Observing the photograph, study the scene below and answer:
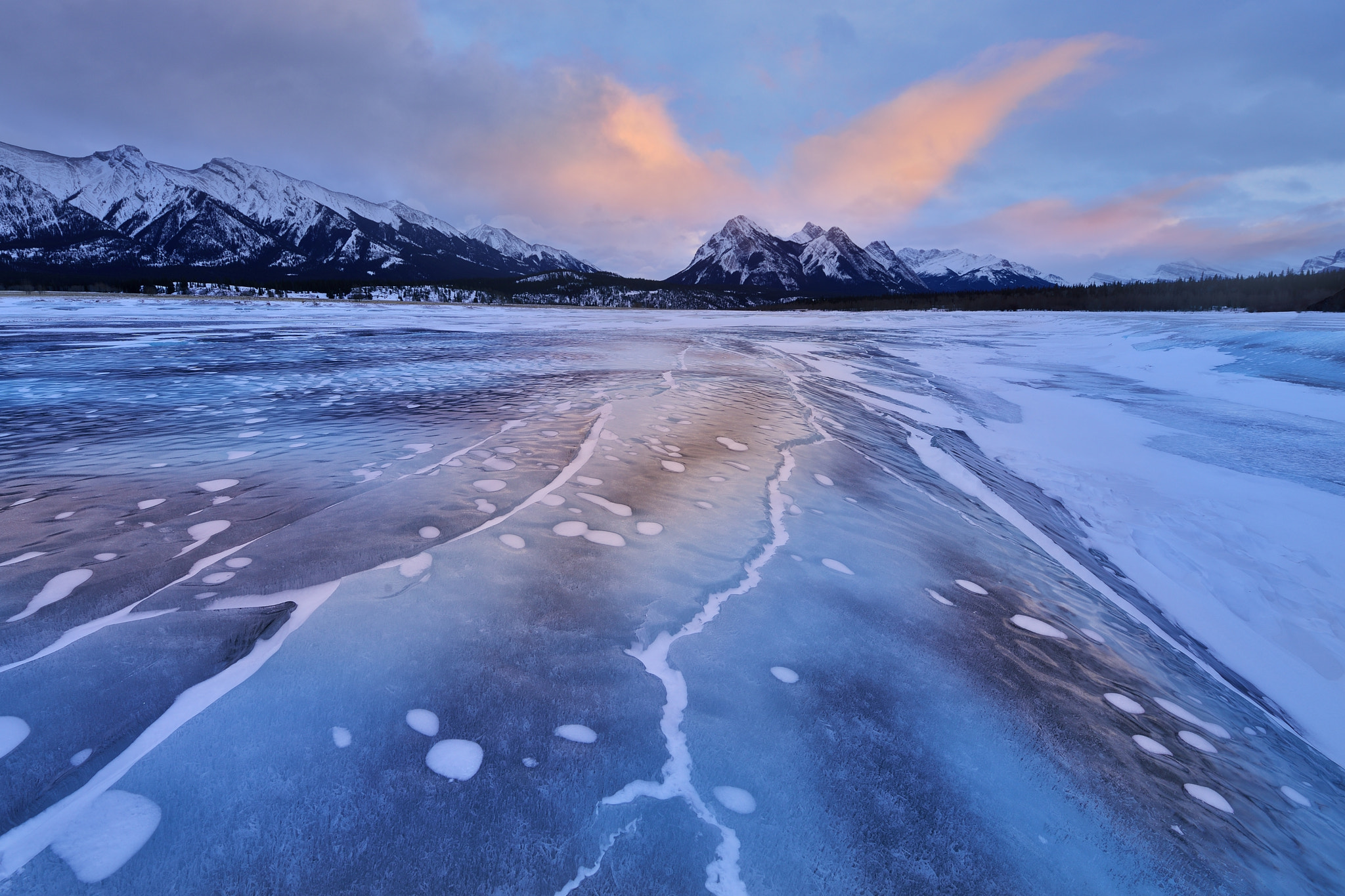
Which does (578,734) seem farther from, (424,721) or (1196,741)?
(1196,741)

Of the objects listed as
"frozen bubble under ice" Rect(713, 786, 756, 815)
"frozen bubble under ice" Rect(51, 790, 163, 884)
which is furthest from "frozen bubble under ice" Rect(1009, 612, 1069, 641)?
"frozen bubble under ice" Rect(51, 790, 163, 884)

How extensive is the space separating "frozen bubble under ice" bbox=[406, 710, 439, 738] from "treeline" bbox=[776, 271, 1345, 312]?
1506 inches

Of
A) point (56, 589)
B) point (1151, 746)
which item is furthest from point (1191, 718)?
point (56, 589)

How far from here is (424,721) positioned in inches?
76.8

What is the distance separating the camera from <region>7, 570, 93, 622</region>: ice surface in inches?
96.1

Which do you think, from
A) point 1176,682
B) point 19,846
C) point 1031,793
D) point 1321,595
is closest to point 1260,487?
point 1321,595

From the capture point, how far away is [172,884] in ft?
4.50

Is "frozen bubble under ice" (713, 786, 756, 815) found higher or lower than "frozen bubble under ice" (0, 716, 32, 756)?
lower

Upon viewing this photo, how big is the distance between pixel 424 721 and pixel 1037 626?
3069 millimetres

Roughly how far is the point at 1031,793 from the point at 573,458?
4027mm

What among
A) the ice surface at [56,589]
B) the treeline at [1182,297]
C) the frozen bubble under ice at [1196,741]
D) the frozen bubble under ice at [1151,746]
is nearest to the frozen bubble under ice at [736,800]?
the frozen bubble under ice at [1151,746]

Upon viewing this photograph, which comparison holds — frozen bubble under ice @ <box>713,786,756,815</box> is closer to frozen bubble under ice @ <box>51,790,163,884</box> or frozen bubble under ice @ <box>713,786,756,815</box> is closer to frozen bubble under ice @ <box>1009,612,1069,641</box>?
frozen bubble under ice @ <box>51,790,163,884</box>

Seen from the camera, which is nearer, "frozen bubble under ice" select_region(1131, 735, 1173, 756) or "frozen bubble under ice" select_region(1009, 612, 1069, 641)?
"frozen bubble under ice" select_region(1131, 735, 1173, 756)

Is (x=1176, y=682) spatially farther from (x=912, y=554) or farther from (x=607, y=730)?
(x=607, y=730)
